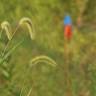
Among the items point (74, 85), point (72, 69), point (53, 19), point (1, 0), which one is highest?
point (53, 19)

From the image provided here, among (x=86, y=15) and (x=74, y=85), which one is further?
(x=86, y=15)

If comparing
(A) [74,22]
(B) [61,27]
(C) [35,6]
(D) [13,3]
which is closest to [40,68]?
(D) [13,3]

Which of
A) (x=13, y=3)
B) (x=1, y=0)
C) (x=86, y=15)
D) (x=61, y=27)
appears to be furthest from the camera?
(x=86, y=15)

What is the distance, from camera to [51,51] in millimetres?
5070

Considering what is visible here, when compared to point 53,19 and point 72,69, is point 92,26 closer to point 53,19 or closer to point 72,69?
point 53,19

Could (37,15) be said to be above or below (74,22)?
below

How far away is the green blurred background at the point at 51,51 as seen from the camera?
3359 mm

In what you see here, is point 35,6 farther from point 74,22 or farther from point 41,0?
point 74,22

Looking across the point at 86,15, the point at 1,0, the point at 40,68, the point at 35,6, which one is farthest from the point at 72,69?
the point at 86,15

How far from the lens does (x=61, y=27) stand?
21.5ft

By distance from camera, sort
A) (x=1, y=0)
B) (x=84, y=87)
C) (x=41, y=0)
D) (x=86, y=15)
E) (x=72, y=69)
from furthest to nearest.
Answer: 1. (x=86, y=15)
2. (x=41, y=0)
3. (x=1, y=0)
4. (x=72, y=69)
5. (x=84, y=87)

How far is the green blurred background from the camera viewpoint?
336cm

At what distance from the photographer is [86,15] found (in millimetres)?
7078

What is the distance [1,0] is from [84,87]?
132 cm
